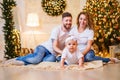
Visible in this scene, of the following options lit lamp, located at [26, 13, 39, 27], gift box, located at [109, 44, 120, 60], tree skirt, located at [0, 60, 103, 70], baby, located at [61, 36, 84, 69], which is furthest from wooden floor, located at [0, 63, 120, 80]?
lit lamp, located at [26, 13, 39, 27]

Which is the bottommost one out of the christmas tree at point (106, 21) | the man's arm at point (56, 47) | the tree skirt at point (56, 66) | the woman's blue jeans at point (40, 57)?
the tree skirt at point (56, 66)

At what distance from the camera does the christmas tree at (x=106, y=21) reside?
7.04 m

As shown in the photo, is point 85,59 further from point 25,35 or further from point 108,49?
point 25,35

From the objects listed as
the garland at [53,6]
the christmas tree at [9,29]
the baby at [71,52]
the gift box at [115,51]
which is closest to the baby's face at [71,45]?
the baby at [71,52]

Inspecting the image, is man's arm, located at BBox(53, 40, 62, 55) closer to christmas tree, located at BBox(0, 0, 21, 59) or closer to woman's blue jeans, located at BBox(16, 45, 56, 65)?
woman's blue jeans, located at BBox(16, 45, 56, 65)

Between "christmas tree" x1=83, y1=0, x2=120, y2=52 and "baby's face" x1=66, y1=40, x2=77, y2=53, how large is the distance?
7.85ft

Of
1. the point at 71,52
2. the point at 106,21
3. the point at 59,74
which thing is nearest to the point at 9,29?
the point at 106,21

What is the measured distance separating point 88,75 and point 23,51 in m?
3.65

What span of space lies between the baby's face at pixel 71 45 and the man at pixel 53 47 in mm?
329

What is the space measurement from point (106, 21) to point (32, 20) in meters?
2.03

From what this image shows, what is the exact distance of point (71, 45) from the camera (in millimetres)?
4781

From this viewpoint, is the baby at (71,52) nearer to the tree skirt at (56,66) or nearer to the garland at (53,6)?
the tree skirt at (56,66)

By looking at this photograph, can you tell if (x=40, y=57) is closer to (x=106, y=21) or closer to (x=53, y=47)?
(x=53, y=47)

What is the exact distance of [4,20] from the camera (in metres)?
7.30
